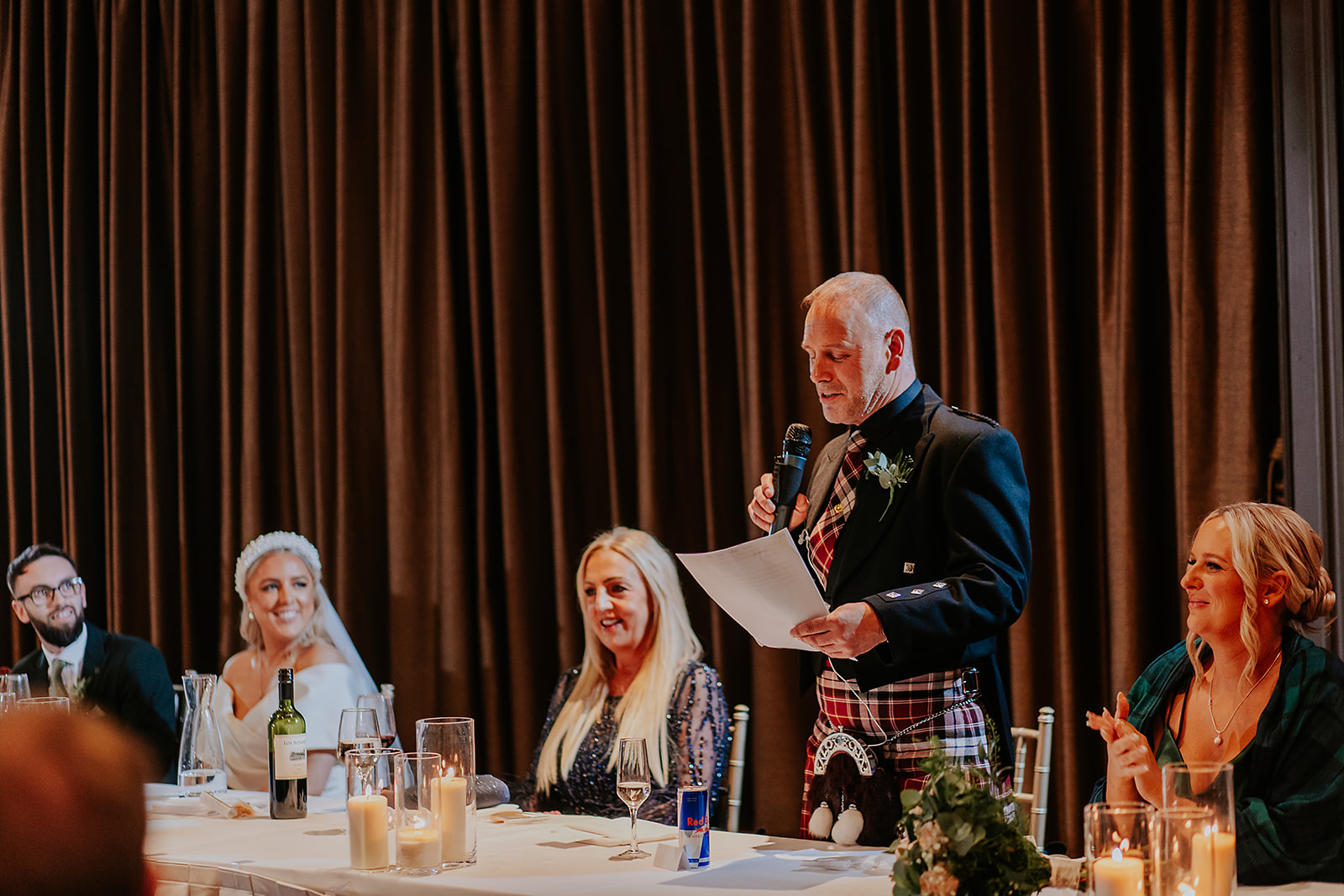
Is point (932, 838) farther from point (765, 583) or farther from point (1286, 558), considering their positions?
point (1286, 558)

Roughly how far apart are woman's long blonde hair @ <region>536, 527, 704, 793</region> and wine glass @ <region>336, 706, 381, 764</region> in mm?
726

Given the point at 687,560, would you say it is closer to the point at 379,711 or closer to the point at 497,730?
the point at 379,711

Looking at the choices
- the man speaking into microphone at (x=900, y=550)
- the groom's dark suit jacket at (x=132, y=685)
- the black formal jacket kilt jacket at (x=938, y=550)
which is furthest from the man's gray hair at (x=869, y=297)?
the groom's dark suit jacket at (x=132, y=685)

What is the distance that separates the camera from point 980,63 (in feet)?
11.1

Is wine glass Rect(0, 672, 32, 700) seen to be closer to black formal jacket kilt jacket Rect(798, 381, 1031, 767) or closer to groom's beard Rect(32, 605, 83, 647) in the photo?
groom's beard Rect(32, 605, 83, 647)

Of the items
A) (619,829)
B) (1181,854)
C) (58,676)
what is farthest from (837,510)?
(58,676)

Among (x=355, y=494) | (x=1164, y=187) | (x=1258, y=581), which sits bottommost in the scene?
(x=1258, y=581)

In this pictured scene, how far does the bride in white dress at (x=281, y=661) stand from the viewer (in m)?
3.59

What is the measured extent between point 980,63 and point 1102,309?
71 centimetres

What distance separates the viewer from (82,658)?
12.5 feet

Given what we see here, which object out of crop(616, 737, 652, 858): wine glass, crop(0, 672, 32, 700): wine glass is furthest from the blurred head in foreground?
crop(0, 672, 32, 700): wine glass

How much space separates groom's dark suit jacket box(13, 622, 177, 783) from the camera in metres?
3.65

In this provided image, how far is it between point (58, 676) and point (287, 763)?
4.86 ft

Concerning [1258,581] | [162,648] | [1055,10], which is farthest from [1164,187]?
[162,648]
